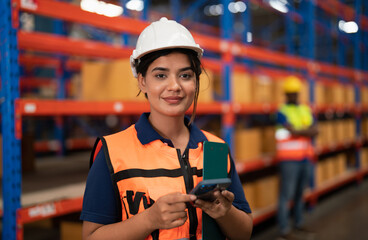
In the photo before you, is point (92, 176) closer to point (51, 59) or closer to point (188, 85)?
point (188, 85)

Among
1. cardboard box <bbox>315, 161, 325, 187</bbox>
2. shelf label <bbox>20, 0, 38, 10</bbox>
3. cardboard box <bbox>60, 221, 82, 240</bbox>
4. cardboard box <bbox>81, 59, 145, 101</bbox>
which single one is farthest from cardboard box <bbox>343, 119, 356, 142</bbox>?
shelf label <bbox>20, 0, 38, 10</bbox>

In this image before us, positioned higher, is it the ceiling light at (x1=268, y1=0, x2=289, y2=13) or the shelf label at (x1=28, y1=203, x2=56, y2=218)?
the ceiling light at (x1=268, y1=0, x2=289, y2=13)

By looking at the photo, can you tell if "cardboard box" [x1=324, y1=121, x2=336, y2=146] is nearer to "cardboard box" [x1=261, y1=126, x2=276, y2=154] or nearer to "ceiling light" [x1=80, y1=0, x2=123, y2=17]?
"cardboard box" [x1=261, y1=126, x2=276, y2=154]

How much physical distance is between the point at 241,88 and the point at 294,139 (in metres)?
0.92

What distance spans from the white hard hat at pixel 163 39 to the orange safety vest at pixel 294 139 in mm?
3354

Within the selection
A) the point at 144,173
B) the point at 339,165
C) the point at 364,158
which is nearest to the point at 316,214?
the point at 339,165

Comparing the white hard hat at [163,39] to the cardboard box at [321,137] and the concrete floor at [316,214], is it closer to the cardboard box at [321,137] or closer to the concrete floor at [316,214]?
the concrete floor at [316,214]

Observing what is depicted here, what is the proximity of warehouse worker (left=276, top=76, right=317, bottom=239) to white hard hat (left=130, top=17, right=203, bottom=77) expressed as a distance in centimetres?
335

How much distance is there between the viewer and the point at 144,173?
117 cm

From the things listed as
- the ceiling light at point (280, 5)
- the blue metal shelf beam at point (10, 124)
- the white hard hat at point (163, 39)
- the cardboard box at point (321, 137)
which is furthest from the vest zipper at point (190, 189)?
the cardboard box at point (321, 137)

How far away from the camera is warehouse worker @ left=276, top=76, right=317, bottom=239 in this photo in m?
4.29

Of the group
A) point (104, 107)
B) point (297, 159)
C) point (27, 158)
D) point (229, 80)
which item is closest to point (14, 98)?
point (104, 107)

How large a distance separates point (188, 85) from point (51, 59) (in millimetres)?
5560

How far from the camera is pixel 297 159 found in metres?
4.31
